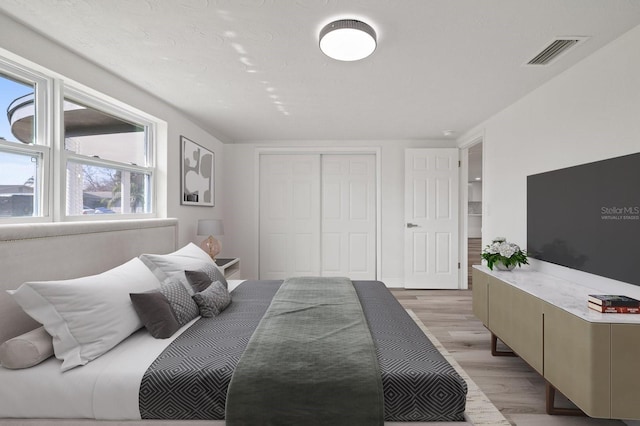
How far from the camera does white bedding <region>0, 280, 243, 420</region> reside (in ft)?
4.46

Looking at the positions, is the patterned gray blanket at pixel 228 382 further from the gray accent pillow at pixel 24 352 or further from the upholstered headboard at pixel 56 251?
Result: the upholstered headboard at pixel 56 251

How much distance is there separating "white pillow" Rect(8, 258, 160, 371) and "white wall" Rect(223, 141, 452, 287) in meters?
3.54

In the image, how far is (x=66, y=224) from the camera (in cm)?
203

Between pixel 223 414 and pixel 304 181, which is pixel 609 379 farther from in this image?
pixel 304 181

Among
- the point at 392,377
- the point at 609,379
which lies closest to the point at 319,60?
the point at 392,377

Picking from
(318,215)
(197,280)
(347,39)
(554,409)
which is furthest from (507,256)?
(318,215)

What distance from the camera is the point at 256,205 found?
5.25 metres

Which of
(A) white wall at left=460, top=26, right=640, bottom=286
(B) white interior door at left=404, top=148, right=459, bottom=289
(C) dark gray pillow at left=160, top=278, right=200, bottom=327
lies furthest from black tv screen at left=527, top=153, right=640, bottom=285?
(C) dark gray pillow at left=160, top=278, right=200, bottom=327

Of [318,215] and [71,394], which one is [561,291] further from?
[318,215]

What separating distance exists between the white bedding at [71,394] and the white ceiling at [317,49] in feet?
6.01

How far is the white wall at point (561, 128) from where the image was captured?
6.69 feet

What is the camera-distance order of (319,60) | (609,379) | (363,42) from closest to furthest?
(609,379) < (363,42) < (319,60)

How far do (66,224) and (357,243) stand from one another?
155 inches

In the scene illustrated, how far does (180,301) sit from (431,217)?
13.1 ft
